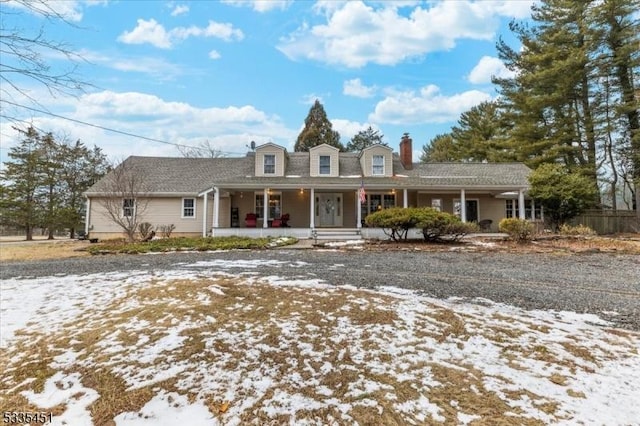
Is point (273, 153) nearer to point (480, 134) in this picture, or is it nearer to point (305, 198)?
point (305, 198)

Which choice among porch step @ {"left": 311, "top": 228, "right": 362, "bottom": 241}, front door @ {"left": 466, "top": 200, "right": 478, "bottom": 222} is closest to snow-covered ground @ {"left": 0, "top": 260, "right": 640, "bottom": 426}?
porch step @ {"left": 311, "top": 228, "right": 362, "bottom": 241}

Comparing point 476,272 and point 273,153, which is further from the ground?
point 273,153

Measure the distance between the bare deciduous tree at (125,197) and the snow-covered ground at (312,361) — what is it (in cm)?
1051

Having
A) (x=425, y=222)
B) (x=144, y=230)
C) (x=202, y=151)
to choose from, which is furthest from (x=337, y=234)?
(x=202, y=151)

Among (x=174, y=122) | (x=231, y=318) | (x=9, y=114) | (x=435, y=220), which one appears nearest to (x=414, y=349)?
(x=231, y=318)

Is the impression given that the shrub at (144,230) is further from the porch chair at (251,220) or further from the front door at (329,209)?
the front door at (329,209)

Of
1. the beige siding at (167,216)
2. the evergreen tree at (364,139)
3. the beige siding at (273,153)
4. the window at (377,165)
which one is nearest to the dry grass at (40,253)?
the beige siding at (167,216)

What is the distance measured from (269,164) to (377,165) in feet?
19.8

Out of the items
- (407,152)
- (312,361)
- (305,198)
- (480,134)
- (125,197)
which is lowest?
(312,361)

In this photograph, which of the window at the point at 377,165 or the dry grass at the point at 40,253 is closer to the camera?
the dry grass at the point at 40,253

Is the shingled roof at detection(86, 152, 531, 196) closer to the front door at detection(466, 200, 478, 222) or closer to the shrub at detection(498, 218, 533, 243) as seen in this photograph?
the front door at detection(466, 200, 478, 222)

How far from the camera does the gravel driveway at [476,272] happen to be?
5152 millimetres

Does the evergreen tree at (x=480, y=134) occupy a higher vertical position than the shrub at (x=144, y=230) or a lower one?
higher

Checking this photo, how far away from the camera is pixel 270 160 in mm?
18188
